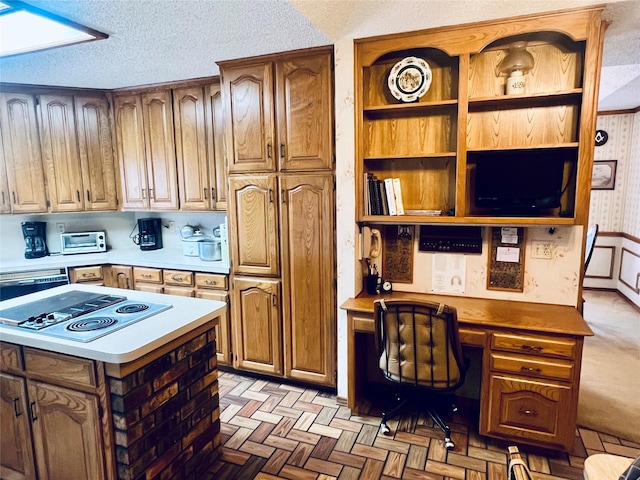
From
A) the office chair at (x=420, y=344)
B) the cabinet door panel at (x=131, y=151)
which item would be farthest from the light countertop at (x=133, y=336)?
the cabinet door panel at (x=131, y=151)

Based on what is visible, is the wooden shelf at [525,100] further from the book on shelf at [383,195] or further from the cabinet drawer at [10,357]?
the cabinet drawer at [10,357]

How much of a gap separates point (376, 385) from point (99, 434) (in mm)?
1895

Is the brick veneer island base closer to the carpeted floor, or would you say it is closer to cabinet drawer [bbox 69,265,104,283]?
cabinet drawer [bbox 69,265,104,283]

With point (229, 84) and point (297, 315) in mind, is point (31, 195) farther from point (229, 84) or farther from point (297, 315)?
point (297, 315)

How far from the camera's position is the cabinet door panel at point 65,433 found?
1.65m

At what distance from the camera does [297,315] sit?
288 cm

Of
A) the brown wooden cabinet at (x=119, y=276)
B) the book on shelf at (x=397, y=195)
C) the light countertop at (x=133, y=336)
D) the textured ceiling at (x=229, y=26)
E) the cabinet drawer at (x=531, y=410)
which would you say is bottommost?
the cabinet drawer at (x=531, y=410)

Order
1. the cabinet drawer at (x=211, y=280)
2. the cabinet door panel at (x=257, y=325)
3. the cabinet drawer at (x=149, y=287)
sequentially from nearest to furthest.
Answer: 1. the cabinet door panel at (x=257, y=325)
2. the cabinet drawer at (x=211, y=280)
3. the cabinet drawer at (x=149, y=287)

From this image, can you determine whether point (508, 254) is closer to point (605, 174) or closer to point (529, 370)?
point (529, 370)

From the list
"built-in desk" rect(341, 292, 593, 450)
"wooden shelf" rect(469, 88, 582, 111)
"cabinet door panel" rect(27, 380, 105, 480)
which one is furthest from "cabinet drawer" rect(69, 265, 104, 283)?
"wooden shelf" rect(469, 88, 582, 111)

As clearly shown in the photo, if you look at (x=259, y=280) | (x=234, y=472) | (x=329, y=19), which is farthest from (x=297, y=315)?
(x=329, y=19)

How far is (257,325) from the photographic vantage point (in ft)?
9.92

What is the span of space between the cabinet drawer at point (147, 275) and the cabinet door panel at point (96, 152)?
0.74 metres

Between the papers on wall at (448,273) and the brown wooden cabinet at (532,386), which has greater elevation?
the papers on wall at (448,273)
